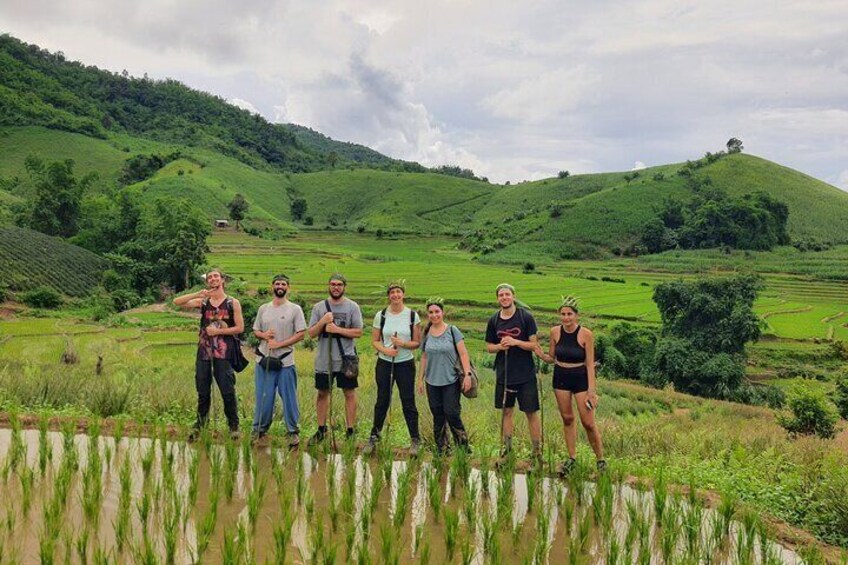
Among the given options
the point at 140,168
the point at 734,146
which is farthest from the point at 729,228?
the point at 140,168

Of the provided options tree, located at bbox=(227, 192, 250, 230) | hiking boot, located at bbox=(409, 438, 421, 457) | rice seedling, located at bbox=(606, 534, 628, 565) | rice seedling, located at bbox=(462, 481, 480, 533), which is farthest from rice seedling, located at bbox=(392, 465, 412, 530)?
tree, located at bbox=(227, 192, 250, 230)

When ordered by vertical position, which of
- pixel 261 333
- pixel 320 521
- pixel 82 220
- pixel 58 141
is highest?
pixel 58 141

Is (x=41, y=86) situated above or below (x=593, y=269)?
above

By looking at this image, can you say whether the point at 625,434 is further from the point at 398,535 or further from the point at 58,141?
the point at 58,141

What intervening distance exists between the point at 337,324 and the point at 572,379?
2.78 m

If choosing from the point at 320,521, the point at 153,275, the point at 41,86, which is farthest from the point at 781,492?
the point at 41,86

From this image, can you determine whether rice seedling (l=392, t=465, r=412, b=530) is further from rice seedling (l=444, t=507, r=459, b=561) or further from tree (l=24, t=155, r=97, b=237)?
tree (l=24, t=155, r=97, b=237)

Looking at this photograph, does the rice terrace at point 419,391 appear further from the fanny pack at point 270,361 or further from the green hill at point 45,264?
the green hill at point 45,264

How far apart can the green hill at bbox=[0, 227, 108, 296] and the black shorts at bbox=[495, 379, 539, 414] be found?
3427 centimetres

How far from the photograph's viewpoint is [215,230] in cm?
7988

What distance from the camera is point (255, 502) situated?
496 cm

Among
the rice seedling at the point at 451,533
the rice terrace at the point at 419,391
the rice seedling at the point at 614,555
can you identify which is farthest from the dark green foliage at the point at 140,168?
the rice seedling at the point at 614,555

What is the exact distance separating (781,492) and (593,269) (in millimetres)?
64120

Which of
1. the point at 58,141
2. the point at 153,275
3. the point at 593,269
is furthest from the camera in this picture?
the point at 58,141
